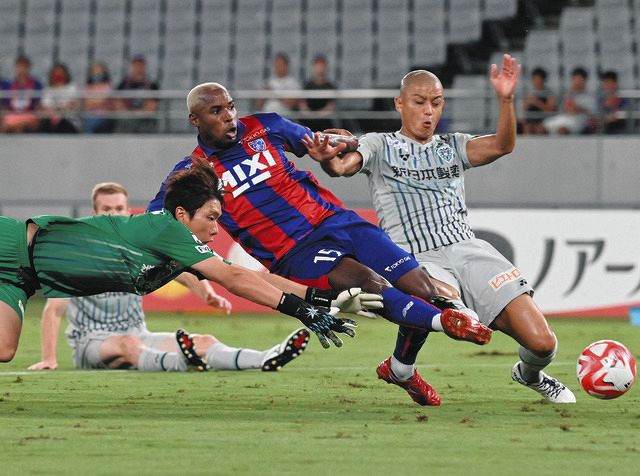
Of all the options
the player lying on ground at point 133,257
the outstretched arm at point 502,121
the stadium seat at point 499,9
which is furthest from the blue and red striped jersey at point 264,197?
A: the stadium seat at point 499,9

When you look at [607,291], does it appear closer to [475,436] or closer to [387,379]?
[387,379]

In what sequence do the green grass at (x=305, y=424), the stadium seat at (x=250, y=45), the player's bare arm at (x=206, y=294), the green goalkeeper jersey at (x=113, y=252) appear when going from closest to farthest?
the green grass at (x=305, y=424), the green goalkeeper jersey at (x=113, y=252), the player's bare arm at (x=206, y=294), the stadium seat at (x=250, y=45)

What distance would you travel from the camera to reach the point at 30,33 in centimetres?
2081

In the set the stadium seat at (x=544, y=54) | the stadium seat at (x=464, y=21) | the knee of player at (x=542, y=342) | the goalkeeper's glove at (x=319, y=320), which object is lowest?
the knee of player at (x=542, y=342)

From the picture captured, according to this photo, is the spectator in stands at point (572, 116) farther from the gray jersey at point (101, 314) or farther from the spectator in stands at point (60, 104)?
the gray jersey at point (101, 314)

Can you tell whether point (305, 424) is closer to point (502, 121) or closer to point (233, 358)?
point (502, 121)

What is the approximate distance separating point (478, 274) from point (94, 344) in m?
3.35

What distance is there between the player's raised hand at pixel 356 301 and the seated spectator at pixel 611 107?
10919 mm

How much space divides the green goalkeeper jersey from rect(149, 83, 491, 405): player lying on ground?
23.6 inches

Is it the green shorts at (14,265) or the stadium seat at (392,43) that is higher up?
the stadium seat at (392,43)

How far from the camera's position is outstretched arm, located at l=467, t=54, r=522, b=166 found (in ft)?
23.3

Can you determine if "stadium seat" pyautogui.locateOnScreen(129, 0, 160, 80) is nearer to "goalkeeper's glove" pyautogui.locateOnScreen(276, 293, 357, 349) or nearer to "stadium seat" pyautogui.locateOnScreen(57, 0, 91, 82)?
"stadium seat" pyautogui.locateOnScreen(57, 0, 91, 82)

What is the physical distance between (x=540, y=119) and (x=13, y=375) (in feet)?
35.2

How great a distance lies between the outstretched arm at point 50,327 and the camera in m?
8.96
